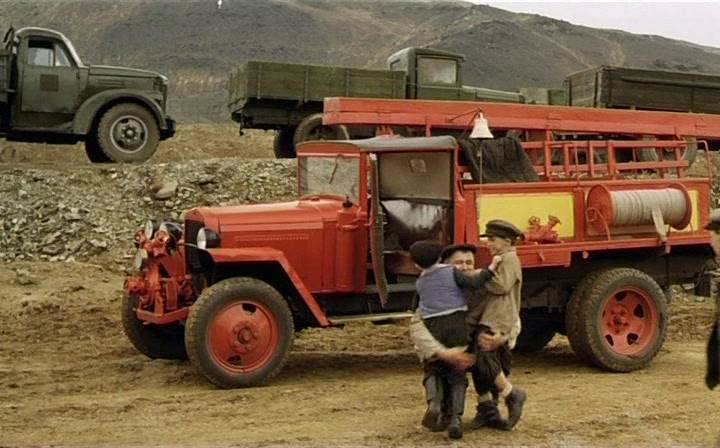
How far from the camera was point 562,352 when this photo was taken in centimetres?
1013

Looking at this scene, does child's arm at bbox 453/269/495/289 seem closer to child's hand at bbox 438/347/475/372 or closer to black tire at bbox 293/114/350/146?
child's hand at bbox 438/347/475/372

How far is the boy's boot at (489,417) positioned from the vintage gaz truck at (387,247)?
1.56 meters

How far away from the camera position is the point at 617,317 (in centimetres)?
902

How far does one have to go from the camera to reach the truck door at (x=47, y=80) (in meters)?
15.8

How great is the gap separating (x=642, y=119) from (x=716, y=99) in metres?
10.4

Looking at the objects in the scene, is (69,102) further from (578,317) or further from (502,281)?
(502,281)

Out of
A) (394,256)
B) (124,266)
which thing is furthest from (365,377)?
(124,266)

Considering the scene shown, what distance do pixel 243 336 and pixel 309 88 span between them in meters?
10.4

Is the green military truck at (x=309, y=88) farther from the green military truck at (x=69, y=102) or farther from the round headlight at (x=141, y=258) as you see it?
the round headlight at (x=141, y=258)

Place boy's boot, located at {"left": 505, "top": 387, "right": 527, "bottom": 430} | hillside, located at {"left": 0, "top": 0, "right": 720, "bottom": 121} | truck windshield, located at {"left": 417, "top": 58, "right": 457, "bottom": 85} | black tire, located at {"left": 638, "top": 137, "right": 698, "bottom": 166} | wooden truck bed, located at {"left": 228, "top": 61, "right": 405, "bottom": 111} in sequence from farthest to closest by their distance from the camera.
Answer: hillside, located at {"left": 0, "top": 0, "right": 720, "bottom": 121}, truck windshield, located at {"left": 417, "top": 58, "right": 457, "bottom": 85}, wooden truck bed, located at {"left": 228, "top": 61, "right": 405, "bottom": 111}, black tire, located at {"left": 638, "top": 137, "right": 698, "bottom": 166}, boy's boot, located at {"left": 505, "top": 387, "right": 527, "bottom": 430}

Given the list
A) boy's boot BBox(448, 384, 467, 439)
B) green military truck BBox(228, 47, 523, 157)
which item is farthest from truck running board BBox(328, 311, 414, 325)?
green military truck BBox(228, 47, 523, 157)

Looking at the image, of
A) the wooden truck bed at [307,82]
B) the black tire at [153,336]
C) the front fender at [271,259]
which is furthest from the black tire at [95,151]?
the front fender at [271,259]

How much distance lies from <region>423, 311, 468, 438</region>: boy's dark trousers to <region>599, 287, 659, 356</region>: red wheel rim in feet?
9.33

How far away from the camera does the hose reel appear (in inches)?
348
